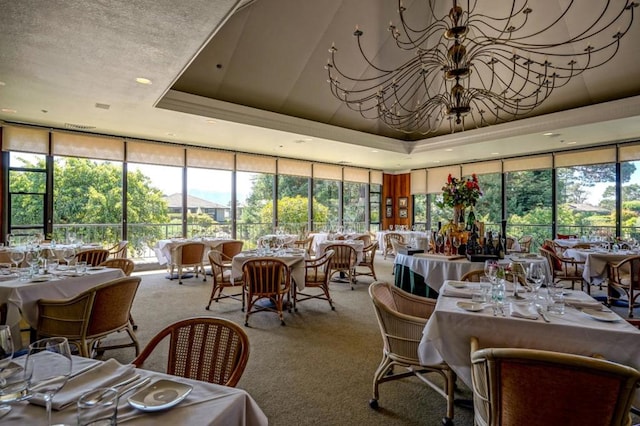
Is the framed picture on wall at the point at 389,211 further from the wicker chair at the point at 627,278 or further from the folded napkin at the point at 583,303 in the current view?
the folded napkin at the point at 583,303

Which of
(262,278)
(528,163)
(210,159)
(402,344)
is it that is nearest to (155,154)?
(210,159)

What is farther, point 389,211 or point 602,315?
point 389,211

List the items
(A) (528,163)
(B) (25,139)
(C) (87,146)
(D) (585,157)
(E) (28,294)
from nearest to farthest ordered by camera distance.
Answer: (E) (28,294) → (B) (25,139) → (C) (87,146) → (D) (585,157) → (A) (528,163)

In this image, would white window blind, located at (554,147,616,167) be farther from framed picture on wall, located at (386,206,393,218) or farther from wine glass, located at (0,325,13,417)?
wine glass, located at (0,325,13,417)

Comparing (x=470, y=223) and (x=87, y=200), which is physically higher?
(x=87, y=200)

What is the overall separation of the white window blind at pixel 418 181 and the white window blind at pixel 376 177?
1.23m

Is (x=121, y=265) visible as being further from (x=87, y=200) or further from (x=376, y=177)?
(x=376, y=177)

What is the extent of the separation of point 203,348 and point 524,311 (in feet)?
6.22

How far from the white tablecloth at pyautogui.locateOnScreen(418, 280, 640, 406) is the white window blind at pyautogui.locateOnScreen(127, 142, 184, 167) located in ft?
26.6

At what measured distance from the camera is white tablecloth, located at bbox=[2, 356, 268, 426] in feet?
3.32

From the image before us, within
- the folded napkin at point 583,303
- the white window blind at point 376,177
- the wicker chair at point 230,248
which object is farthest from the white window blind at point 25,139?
the white window blind at point 376,177

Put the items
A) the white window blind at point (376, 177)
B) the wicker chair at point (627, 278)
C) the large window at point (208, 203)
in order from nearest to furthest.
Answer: the wicker chair at point (627, 278)
the large window at point (208, 203)
the white window blind at point (376, 177)

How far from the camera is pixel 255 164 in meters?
10.1

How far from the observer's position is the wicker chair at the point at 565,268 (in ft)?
18.4
